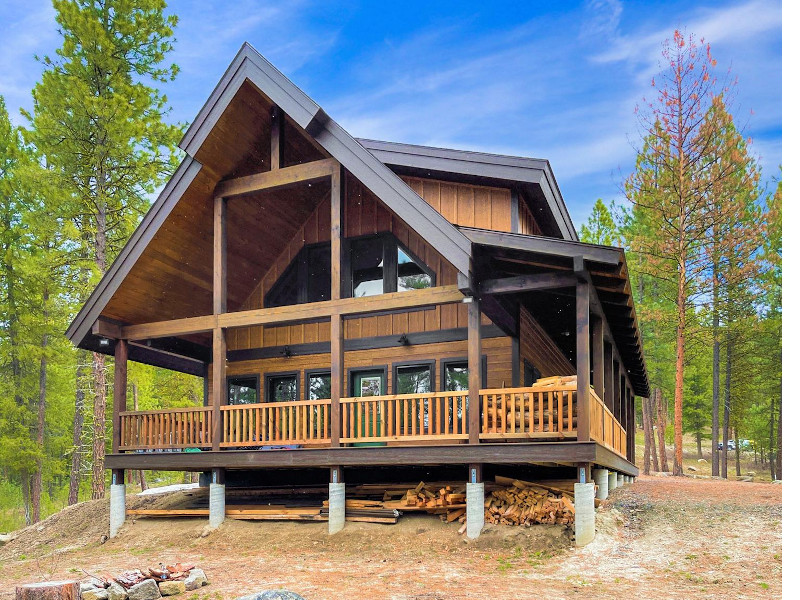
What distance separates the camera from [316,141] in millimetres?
15047

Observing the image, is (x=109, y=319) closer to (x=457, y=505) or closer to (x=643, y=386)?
(x=457, y=505)

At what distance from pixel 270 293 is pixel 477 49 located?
194 ft

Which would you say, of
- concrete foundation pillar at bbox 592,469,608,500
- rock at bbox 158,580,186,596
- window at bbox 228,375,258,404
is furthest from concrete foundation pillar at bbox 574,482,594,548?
window at bbox 228,375,258,404

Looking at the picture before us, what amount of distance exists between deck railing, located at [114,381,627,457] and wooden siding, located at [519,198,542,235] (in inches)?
175

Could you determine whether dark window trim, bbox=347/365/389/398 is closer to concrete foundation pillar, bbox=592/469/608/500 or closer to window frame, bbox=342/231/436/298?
window frame, bbox=342/231/436/298

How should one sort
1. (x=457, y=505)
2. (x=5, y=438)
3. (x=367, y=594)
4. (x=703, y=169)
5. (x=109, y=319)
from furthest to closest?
(x=703, y=169), (x=5, y=438), (x=109, y=319), (x=457, y=505), (x=367, y=594)

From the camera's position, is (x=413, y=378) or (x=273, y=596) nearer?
(x=273, y=596)

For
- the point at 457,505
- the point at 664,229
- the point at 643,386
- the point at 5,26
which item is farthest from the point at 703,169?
the point at 5,26

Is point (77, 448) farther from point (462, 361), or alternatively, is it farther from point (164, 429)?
point (462, 361)

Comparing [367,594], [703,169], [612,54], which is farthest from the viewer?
[612,54]

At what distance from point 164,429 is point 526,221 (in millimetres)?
9216

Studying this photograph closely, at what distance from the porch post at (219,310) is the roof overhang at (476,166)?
11.5 feet

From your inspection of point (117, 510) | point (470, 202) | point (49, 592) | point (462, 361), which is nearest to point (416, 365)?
point (462, 361)

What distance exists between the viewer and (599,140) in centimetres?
7619
